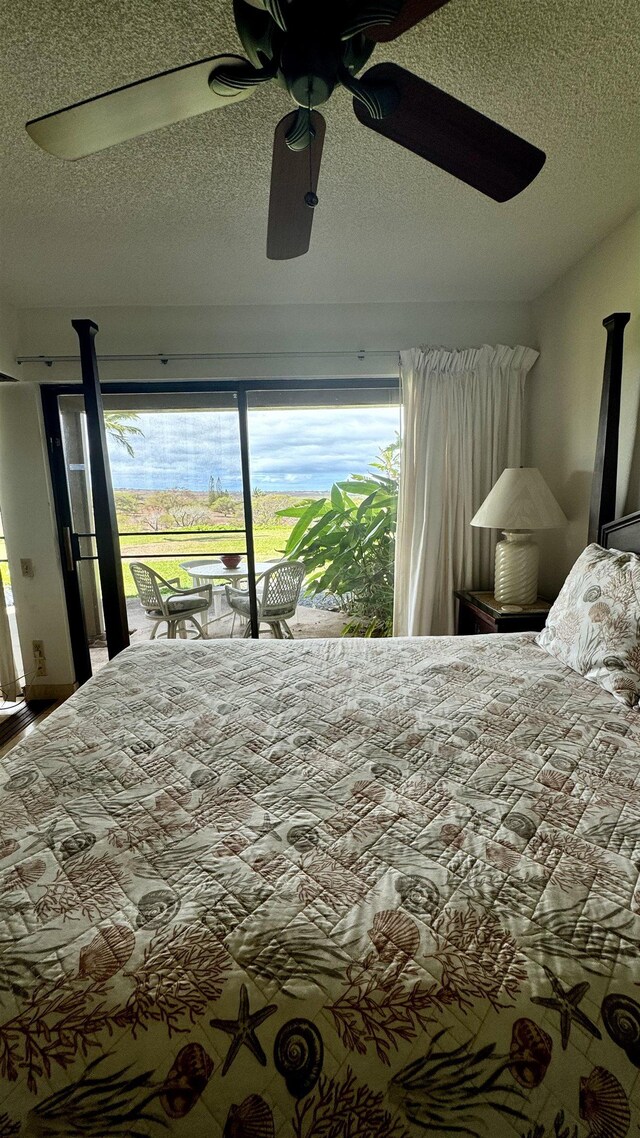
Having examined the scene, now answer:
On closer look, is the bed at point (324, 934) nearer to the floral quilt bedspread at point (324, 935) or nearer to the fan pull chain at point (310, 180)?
the floral quilt bedspread at point (324, 935)

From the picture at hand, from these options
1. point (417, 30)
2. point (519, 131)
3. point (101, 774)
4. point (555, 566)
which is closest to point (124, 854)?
point (101, 774)

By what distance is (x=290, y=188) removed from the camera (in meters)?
1.43

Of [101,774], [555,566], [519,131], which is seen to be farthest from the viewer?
[555,566]

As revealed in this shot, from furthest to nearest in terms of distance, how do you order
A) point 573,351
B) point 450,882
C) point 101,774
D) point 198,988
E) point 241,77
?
point 573,351 → point 101,774 → point 241,77 → point 450,882 → point 198,988

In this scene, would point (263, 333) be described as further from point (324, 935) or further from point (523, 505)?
point (324, 935)

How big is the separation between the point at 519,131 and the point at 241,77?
1132 mm

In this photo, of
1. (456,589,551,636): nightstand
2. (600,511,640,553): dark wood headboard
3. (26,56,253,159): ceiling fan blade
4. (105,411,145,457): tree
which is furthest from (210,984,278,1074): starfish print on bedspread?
(105,411,145,457): tree

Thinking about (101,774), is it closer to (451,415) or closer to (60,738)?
(60,738)

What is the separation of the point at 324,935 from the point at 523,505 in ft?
7.38

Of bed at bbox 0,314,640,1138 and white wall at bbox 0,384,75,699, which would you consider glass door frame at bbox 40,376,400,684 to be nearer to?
white wall at bbox 0,384,75,699

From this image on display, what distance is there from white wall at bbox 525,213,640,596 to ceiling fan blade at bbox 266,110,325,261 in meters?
1.55

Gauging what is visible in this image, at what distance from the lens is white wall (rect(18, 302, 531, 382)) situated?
2.98 m

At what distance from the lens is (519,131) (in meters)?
1.62

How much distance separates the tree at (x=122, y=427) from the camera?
129 inches
